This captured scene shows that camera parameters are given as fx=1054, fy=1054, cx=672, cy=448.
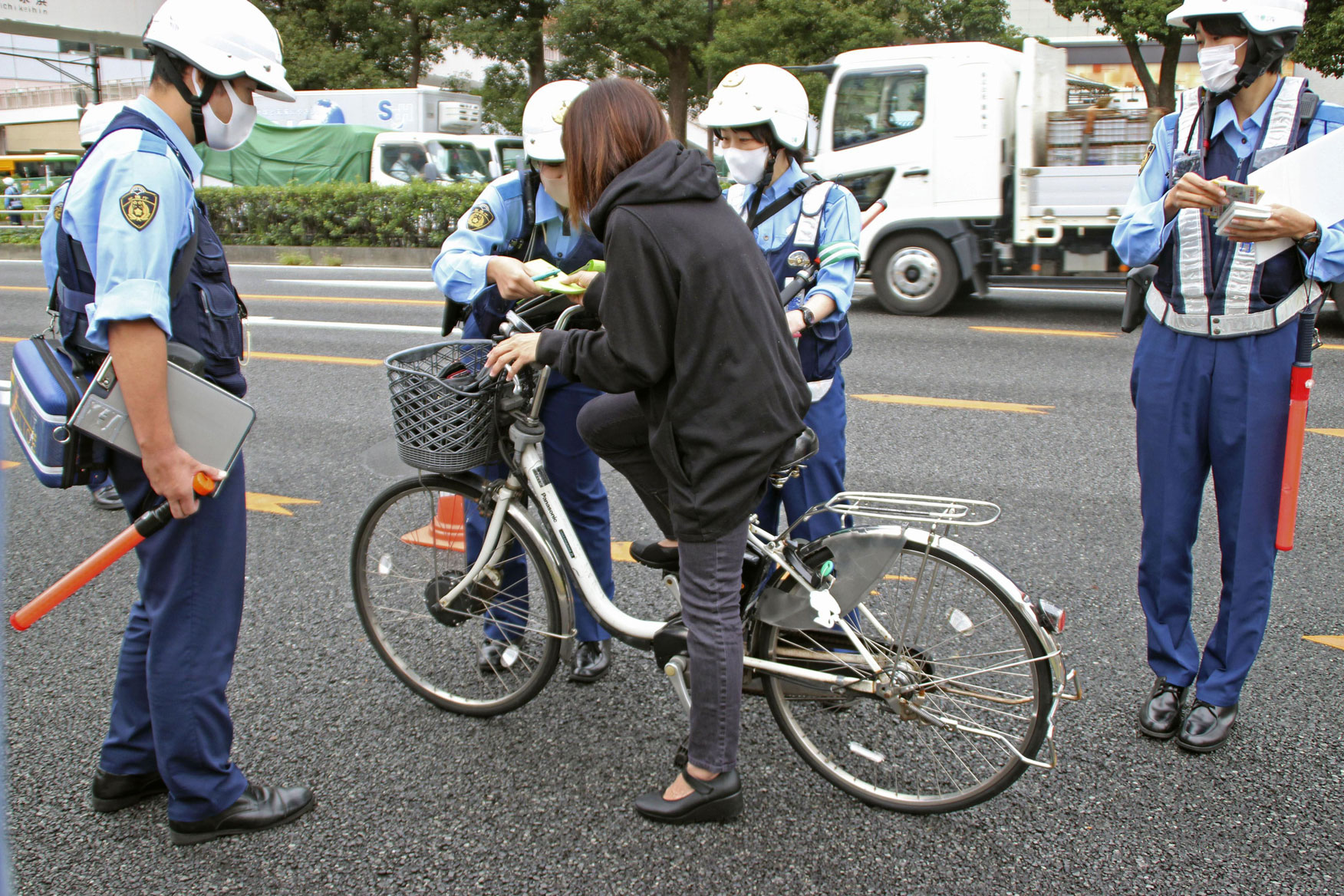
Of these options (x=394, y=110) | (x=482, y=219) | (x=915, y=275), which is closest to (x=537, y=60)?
(x=394, y=110)

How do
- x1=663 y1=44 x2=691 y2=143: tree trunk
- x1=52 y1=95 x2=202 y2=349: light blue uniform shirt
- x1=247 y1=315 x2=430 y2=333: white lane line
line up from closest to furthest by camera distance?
x1=52 y1=95 x2=202 y2=349: light blue uniform shirt, x1=247 y1=315 x2=430 y2=333: white lane line, x1=663 y1=44 x2=691 y2=143: tree trunk

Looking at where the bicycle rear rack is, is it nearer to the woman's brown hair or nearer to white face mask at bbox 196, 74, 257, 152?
the woman's brown hair

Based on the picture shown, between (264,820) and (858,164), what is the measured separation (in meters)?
9.28

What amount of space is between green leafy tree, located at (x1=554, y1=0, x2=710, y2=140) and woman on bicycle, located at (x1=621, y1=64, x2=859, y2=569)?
25530 mm

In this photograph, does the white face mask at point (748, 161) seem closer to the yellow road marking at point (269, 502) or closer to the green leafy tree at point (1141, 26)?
the yellow road marking at point (269, 502)

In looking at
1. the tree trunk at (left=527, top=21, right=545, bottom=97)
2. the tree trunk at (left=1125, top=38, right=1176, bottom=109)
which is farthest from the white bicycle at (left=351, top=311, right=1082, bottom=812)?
the tree trunk at (left=527, top=21, right=545, bottom=97)

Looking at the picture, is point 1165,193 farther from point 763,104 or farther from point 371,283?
A: point 371,283

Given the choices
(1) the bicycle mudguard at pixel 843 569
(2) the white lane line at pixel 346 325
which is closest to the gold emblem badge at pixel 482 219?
(1) the bicycle mudguard at pixel 843 569

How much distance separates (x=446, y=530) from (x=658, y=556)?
0.73 m

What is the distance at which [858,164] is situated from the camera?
34.8 feet

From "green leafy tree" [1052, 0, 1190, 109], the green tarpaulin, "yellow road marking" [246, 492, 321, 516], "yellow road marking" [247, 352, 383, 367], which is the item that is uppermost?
"green leafy tree" [1052, 0, 1190, 109]

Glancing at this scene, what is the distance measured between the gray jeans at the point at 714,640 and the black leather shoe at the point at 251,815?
1039mm

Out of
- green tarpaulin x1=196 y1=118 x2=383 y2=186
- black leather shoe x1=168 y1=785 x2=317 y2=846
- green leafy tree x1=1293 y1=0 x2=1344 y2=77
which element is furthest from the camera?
green tarpaulin x1=196 y1=118 x2=383 y2=186

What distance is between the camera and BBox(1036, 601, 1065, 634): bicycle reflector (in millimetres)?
2498
